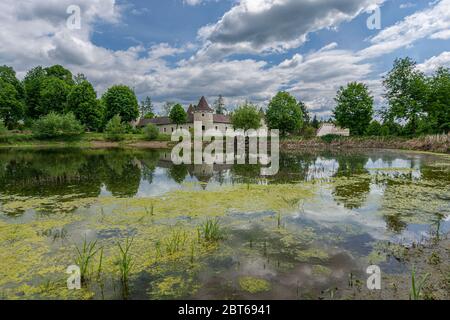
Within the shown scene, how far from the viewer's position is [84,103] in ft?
176

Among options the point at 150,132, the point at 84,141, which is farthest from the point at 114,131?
the point at 150,132

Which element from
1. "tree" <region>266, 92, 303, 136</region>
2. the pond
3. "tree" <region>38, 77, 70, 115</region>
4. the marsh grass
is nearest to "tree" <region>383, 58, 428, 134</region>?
"tree" <region>266, 92, 303, 136</region>

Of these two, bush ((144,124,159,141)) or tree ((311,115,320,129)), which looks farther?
tree ((311,115,320,129))

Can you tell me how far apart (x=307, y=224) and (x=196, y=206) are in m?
3.98

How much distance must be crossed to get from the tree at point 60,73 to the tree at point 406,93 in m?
70.0

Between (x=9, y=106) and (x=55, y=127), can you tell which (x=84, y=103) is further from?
(x=9, y=106)

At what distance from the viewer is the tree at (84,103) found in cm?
5428

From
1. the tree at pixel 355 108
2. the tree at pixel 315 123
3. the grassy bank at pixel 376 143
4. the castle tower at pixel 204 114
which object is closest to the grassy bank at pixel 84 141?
the castle tower at pixel 204 114

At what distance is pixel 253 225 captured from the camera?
26.2 feet

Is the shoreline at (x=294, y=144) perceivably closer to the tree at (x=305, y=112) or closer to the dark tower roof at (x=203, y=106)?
the dark tower roof at (x=203, y=106)

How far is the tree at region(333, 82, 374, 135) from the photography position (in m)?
51.9

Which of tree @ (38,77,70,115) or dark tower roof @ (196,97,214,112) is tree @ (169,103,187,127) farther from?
tree @ (38,77,70,115)

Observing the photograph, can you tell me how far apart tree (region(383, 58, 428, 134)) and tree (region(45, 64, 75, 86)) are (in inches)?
2757
